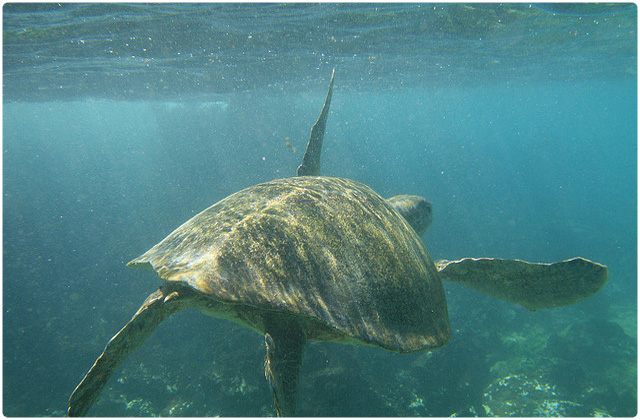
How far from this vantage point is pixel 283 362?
2176mm

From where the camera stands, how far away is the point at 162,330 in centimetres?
902

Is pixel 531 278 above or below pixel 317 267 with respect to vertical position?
below

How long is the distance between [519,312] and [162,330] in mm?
13051

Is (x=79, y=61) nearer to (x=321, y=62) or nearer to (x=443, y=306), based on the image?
(x=321, y=62)

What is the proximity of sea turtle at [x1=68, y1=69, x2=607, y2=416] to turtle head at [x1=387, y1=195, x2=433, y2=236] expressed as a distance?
70.1 inches

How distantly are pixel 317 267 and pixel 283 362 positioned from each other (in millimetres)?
757

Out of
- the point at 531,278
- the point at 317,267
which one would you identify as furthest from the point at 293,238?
the point at 531,278

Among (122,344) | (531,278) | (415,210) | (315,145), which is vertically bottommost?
(415,210)

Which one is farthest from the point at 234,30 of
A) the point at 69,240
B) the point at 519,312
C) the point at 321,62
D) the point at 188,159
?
the point at 188,159

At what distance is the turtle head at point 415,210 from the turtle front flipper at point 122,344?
3.56 meters

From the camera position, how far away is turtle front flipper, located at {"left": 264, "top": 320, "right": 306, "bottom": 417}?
2.04m

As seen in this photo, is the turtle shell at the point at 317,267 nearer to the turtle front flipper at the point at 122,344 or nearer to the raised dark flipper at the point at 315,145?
the turtle front flipper at the point at 122,344

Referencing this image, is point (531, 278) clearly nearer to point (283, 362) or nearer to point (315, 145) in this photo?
point (283, 362)

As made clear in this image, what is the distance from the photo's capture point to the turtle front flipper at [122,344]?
2113 mm
